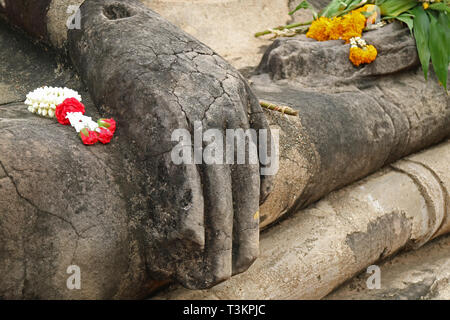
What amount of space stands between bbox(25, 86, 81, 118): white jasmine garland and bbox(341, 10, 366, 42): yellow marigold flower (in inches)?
62.1

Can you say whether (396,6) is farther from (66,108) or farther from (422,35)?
(66,108)

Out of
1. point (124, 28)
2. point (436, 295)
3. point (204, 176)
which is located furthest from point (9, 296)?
point (436, 295)

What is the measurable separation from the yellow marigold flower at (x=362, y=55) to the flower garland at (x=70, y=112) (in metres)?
1.49

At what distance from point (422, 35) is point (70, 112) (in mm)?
1942

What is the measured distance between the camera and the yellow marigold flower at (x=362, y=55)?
9.43 feet

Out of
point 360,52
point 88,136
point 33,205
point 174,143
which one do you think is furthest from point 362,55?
point 33,205

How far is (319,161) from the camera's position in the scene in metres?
2.41

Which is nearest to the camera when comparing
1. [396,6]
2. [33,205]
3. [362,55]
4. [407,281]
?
[33,205]

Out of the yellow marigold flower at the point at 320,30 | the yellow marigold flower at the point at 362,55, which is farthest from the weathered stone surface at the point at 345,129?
the yellow marigold flower at the point at 320,30

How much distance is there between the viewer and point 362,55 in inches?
113

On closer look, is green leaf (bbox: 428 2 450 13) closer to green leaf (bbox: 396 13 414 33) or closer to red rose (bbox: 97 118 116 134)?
green leaf (bbox: 396 13 414 33)

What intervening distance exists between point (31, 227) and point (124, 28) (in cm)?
76

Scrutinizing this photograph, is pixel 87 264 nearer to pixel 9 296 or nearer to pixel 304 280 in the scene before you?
pixel 9 296

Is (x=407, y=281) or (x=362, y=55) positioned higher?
(x=362, y=55)
